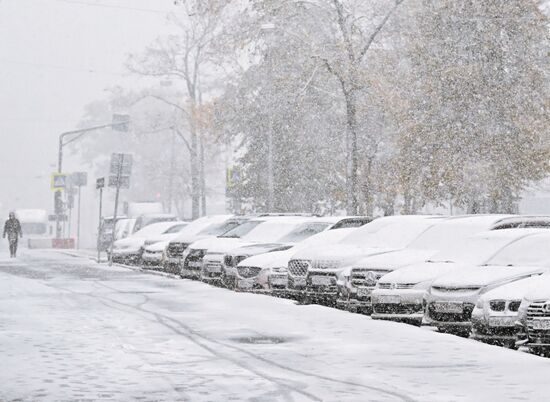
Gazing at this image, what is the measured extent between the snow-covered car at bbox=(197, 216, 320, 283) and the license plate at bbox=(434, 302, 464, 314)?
10.8 meters

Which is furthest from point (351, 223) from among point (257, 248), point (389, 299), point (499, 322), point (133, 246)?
point (133, 246)

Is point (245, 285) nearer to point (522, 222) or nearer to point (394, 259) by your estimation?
point (394, 259)

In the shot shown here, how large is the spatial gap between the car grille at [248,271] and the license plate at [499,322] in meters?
10.7

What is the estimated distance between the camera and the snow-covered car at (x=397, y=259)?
19.2 meters

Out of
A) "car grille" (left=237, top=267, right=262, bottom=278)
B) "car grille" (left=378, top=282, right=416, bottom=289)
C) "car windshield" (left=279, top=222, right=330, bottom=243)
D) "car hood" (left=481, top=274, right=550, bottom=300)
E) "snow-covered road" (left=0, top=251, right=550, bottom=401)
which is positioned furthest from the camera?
"car windshield" (left=279, top=222, right=330, bottom=243)

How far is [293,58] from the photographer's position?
133 feet

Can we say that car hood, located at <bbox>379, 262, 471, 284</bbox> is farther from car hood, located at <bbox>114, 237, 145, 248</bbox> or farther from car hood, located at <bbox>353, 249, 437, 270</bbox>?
car hood, located at <bbox>114, 237, 145, 248</bbox>

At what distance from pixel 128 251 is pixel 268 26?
908 centimetres

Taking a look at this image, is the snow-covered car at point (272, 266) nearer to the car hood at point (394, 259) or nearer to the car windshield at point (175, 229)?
the car hood at point (394, 259)

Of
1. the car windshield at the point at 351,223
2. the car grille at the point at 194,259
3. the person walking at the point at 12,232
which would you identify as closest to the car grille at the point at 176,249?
the car grille at the point at 194,259

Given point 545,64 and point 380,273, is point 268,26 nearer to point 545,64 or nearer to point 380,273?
point 545,64

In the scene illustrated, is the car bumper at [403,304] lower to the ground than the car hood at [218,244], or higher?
lower

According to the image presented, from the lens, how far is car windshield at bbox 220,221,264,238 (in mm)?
30700

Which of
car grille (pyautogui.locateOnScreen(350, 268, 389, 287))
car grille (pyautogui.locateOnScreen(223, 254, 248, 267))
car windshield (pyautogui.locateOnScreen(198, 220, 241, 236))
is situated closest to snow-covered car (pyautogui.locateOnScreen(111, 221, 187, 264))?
car windshield (pyautogui.locateOnScreen(198, 220, 241, 236))
